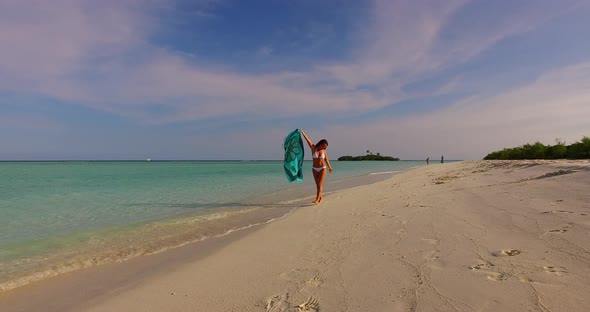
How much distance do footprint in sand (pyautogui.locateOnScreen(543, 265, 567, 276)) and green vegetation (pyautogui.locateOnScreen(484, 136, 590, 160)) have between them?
24.4 meters

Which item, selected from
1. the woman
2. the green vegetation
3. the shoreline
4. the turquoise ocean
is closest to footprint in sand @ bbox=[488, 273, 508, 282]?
the shoreline

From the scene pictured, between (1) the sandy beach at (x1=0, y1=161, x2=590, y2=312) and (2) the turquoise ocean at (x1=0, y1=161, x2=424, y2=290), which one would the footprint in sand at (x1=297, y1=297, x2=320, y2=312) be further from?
(2) the turquoise ocean at (x1=0, y1=161, x2=424, y2=290)

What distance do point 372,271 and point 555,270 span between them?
166 centimetres

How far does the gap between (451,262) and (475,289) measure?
695 mm

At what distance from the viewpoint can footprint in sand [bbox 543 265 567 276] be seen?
2.88m

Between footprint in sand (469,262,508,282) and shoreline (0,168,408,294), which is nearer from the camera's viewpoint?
footprint in sand (469,262,508,282)

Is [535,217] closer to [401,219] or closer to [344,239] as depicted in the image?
[401,219]

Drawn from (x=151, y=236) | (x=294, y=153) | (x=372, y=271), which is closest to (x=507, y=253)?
(x=372, y=271)

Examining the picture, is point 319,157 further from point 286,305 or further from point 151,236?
point 286,305

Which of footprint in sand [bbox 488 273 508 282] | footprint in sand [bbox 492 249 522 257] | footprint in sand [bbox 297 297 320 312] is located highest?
footprint in sand [bbox 492 249 522 257]

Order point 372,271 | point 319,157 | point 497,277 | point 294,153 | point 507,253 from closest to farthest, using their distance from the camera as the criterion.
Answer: point 497,277 < point 372,271 < point 507,253 < point 319,157 < point 294,153

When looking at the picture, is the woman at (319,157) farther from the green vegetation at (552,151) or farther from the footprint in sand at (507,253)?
the green vegetation at (552,151)

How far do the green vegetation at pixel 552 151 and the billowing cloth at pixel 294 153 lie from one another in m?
21.2

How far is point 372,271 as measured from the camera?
132 inches
